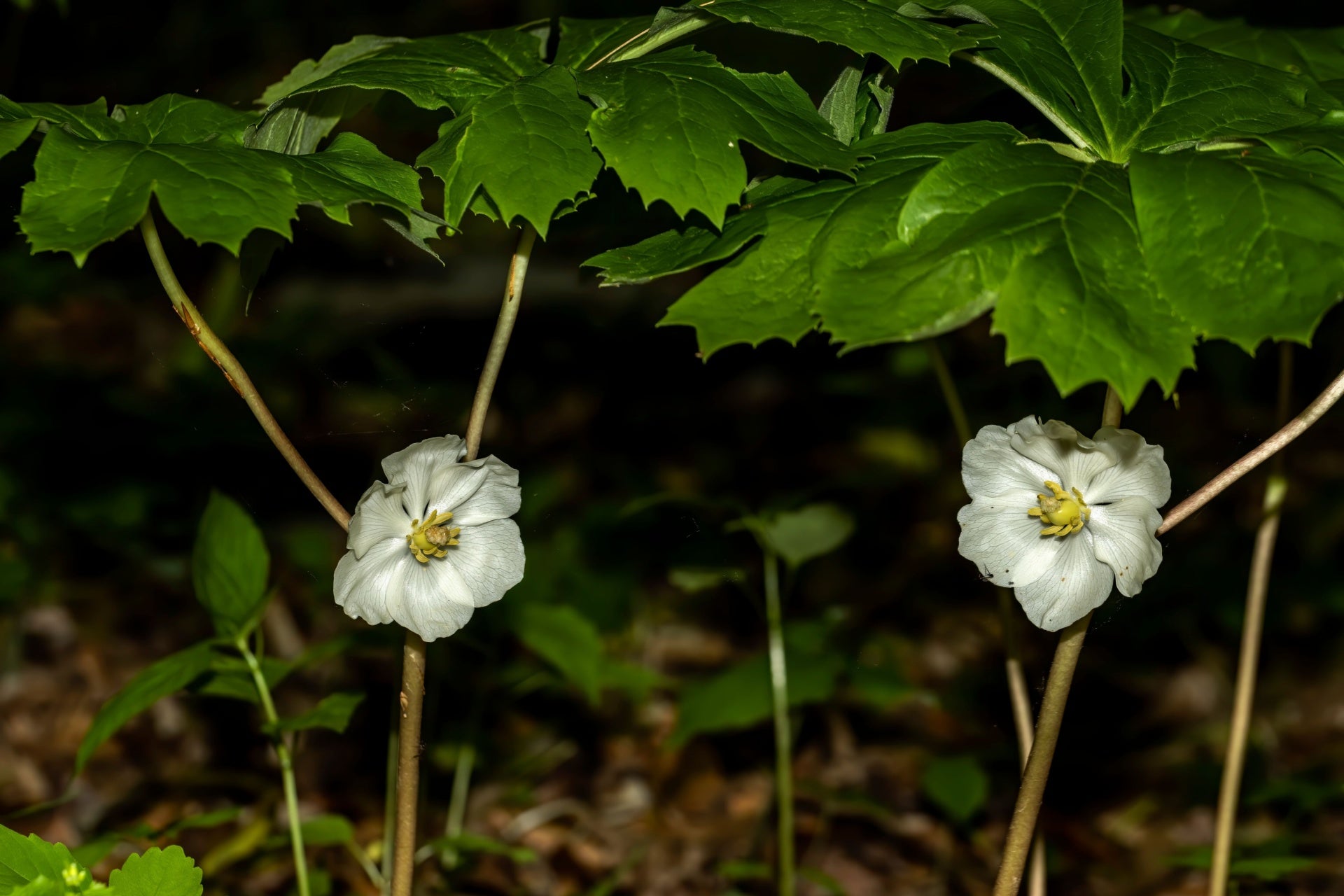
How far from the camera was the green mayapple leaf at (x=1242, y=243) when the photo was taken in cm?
77

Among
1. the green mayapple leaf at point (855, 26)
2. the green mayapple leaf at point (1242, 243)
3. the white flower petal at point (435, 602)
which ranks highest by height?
the green mayapple leaf at point (855, 26)

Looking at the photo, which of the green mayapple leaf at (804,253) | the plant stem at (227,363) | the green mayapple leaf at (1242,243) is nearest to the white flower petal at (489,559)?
the plant stem at (227,363)

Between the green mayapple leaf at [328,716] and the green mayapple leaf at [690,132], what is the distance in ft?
2.34

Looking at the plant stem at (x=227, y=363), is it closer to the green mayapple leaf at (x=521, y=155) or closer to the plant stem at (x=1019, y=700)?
the green mayapple leaf at (x=521, y=155)

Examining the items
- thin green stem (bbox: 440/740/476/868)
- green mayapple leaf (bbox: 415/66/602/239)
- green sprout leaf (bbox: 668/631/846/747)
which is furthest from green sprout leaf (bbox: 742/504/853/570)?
green mayapple leaf (bbox: 415/66/602/239)

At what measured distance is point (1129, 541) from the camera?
977 mm

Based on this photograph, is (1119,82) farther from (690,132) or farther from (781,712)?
(781,712)

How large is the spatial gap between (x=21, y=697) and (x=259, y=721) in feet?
2.01

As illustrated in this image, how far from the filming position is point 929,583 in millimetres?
2938

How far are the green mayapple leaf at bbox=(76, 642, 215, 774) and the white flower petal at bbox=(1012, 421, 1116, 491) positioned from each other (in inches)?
35.1

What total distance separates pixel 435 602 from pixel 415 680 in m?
0.07

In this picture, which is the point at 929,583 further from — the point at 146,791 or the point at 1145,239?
the point at 1145,239

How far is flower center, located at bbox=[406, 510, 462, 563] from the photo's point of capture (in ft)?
3.41

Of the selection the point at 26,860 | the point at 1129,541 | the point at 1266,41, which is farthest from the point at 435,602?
the point at 1266,41
